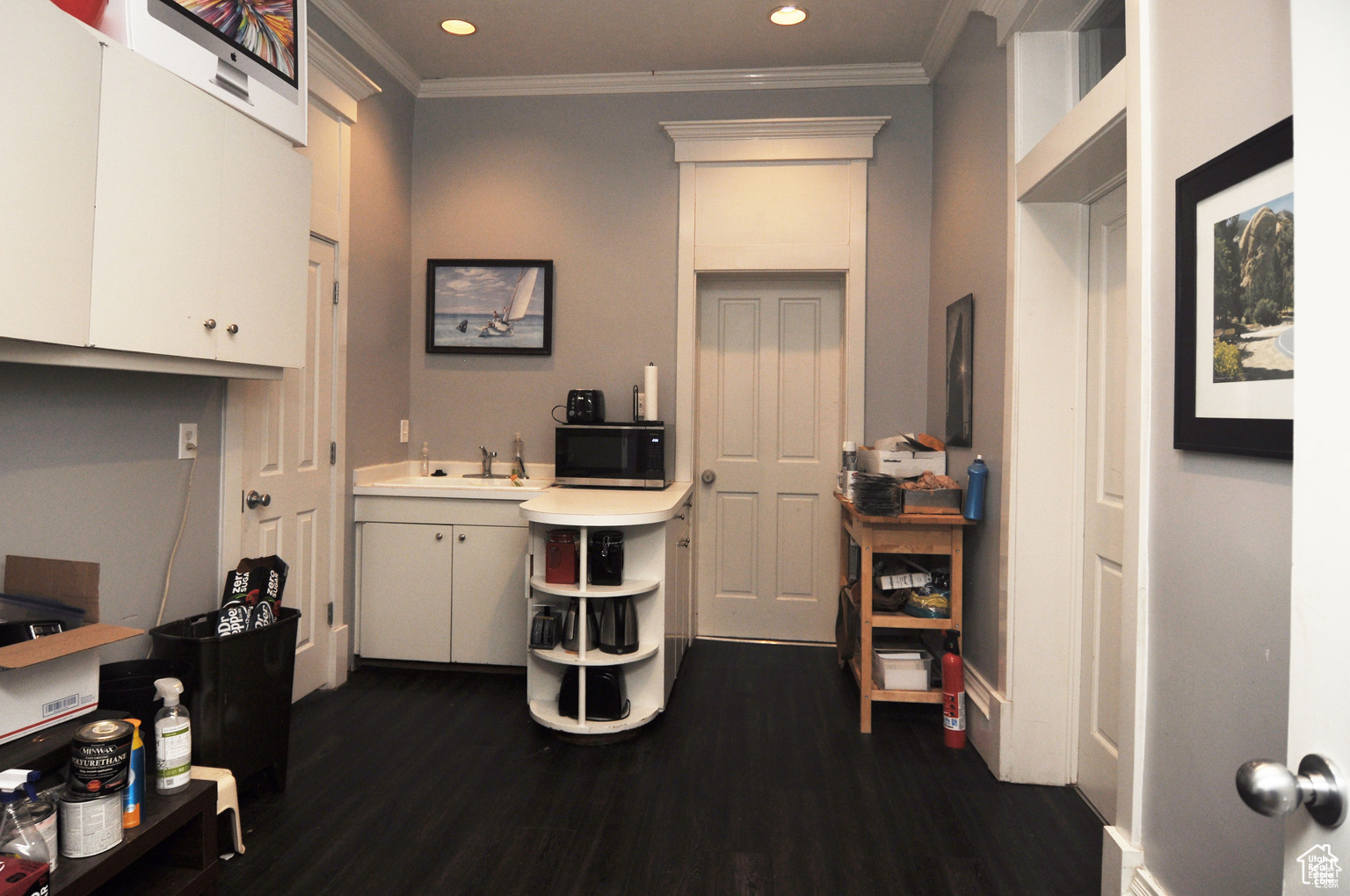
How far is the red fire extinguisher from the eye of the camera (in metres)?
2.73

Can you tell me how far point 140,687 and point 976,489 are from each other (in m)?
2.70

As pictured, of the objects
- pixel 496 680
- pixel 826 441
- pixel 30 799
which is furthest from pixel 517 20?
pixel 30 799

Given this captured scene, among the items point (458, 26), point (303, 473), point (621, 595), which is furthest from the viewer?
point (458, 26)

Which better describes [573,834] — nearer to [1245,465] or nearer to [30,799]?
[30,799]

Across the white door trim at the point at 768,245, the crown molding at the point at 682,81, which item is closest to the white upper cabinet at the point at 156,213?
the crown molding at the point at 682,81

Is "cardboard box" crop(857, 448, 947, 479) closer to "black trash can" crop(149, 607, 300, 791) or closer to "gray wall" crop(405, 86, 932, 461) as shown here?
"gray wall" crop(405, 86, 932, 461)

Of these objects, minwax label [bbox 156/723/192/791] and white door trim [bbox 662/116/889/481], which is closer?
minwax label [bbox 156/723/192/791]

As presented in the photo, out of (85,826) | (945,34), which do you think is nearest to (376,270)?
(85,826)

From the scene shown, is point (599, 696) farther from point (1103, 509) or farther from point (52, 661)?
point (1103, 509)

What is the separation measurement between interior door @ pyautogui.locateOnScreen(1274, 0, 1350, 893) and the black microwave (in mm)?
2901

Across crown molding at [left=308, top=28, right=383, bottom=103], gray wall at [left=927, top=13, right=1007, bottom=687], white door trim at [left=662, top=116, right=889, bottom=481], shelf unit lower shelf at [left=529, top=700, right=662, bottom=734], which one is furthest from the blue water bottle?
crown molding at [left=308, top=28, right=383, bottom=103]

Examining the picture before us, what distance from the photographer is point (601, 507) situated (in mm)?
2744

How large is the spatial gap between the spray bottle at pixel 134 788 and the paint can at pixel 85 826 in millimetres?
50

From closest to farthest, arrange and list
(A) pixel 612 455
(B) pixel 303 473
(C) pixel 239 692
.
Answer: (C) pixel 239 692 → (B) pixel 303 473 → (A) pixel 612 455
